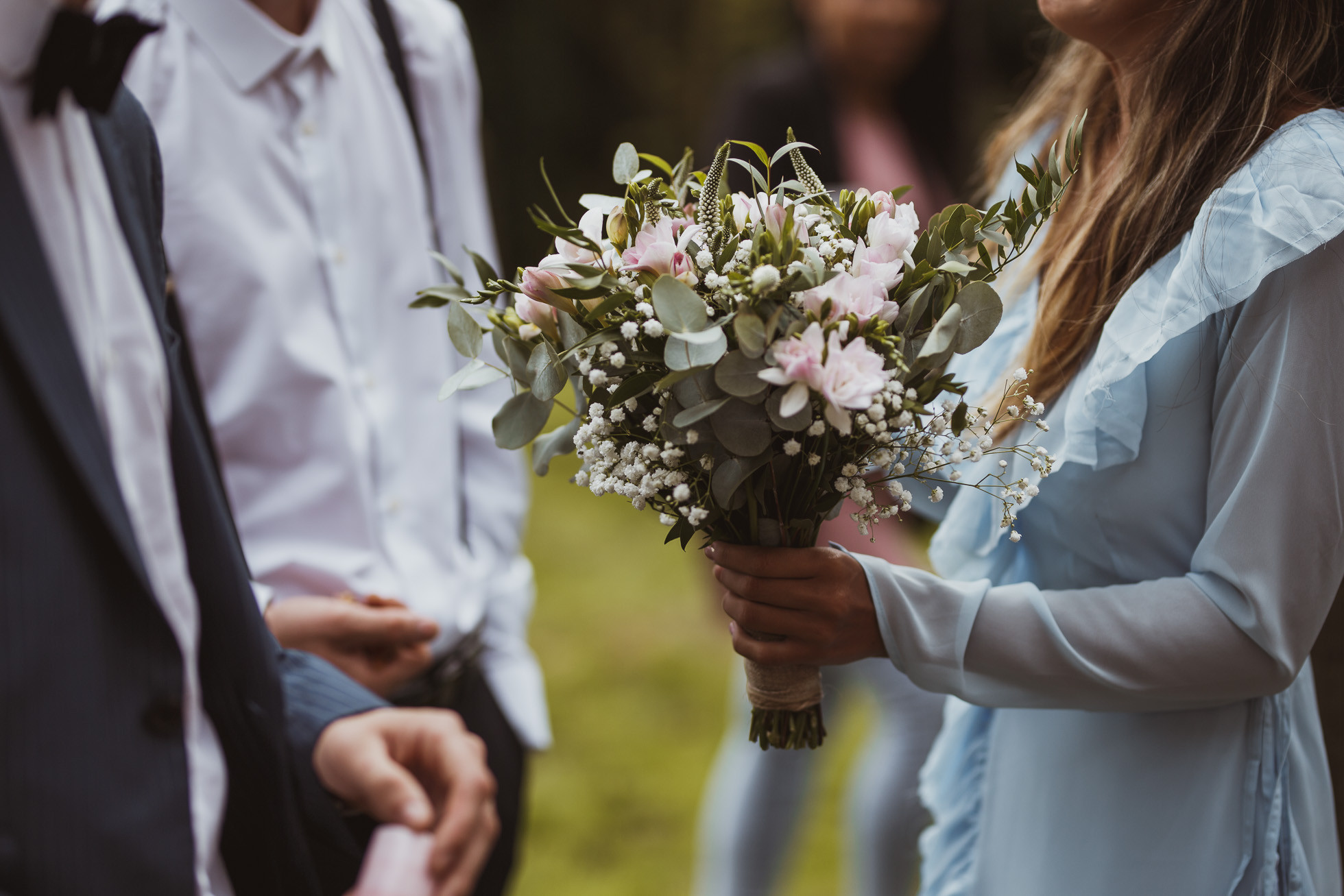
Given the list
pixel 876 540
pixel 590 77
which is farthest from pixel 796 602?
pixel 590 77

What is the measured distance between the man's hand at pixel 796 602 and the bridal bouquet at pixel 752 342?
4 cm

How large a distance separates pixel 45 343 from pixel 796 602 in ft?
2.92

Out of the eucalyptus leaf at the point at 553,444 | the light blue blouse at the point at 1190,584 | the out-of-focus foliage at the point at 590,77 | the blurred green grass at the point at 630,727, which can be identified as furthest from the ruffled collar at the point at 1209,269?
the out-of-focus foliage at the point at 590,77

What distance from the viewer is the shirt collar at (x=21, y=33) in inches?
41.1

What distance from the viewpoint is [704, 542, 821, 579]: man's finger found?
4.53ft

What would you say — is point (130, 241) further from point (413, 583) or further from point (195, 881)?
point (413, 583)

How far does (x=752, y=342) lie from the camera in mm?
1193

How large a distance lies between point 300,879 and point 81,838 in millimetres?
394

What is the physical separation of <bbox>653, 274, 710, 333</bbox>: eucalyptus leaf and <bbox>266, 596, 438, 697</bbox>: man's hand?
0.92 metres

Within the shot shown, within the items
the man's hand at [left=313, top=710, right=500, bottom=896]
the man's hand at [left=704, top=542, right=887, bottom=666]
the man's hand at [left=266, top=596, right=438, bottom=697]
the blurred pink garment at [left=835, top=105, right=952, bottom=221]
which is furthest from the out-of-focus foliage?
the man's hand at [left=704, top=542, right=887, bottom=666]


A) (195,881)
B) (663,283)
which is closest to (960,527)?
(663,283)

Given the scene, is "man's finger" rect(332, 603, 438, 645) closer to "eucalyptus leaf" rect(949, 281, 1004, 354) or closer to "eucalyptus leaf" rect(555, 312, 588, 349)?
"eucalyptus leaf" rect(555, 312, 588, 349)

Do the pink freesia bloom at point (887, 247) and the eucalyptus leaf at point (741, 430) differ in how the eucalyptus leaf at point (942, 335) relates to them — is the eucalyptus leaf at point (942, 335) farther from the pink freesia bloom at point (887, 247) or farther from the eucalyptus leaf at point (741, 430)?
the eucalyptus leaf at point (741, 430)

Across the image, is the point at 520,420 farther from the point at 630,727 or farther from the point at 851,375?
the point at 630,727
